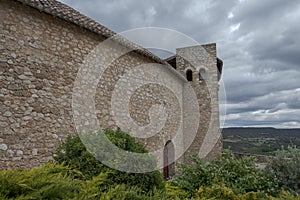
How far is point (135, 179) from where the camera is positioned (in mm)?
3184

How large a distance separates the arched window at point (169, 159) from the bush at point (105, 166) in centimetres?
755

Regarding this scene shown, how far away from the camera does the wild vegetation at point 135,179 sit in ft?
6.71

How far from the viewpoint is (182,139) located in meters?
13.0

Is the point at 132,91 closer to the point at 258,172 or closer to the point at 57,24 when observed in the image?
the point at 57,24

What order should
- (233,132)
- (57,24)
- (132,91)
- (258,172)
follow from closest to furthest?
(258,172), (57,24), (132,91), (233,132)

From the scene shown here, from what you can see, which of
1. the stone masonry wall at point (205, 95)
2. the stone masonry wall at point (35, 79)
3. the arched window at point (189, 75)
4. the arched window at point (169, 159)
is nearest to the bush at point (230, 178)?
the stone masonry wall at point (35, 79)

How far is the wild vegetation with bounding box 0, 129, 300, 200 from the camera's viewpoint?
6.71 ft

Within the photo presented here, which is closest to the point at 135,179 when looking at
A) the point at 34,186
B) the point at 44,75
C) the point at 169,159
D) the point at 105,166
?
the point at 105,166

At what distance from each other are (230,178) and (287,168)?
1158 mm

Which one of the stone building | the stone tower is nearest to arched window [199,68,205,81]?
the stone tower

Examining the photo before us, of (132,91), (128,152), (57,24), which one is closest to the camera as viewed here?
(128,152)

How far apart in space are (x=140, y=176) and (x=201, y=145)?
33.7 feet

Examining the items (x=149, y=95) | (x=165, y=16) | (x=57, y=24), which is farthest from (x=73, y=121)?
(x=165, y=16)

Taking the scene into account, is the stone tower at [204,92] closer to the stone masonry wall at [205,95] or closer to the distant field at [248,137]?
the stone masonry wall at [205,95]
